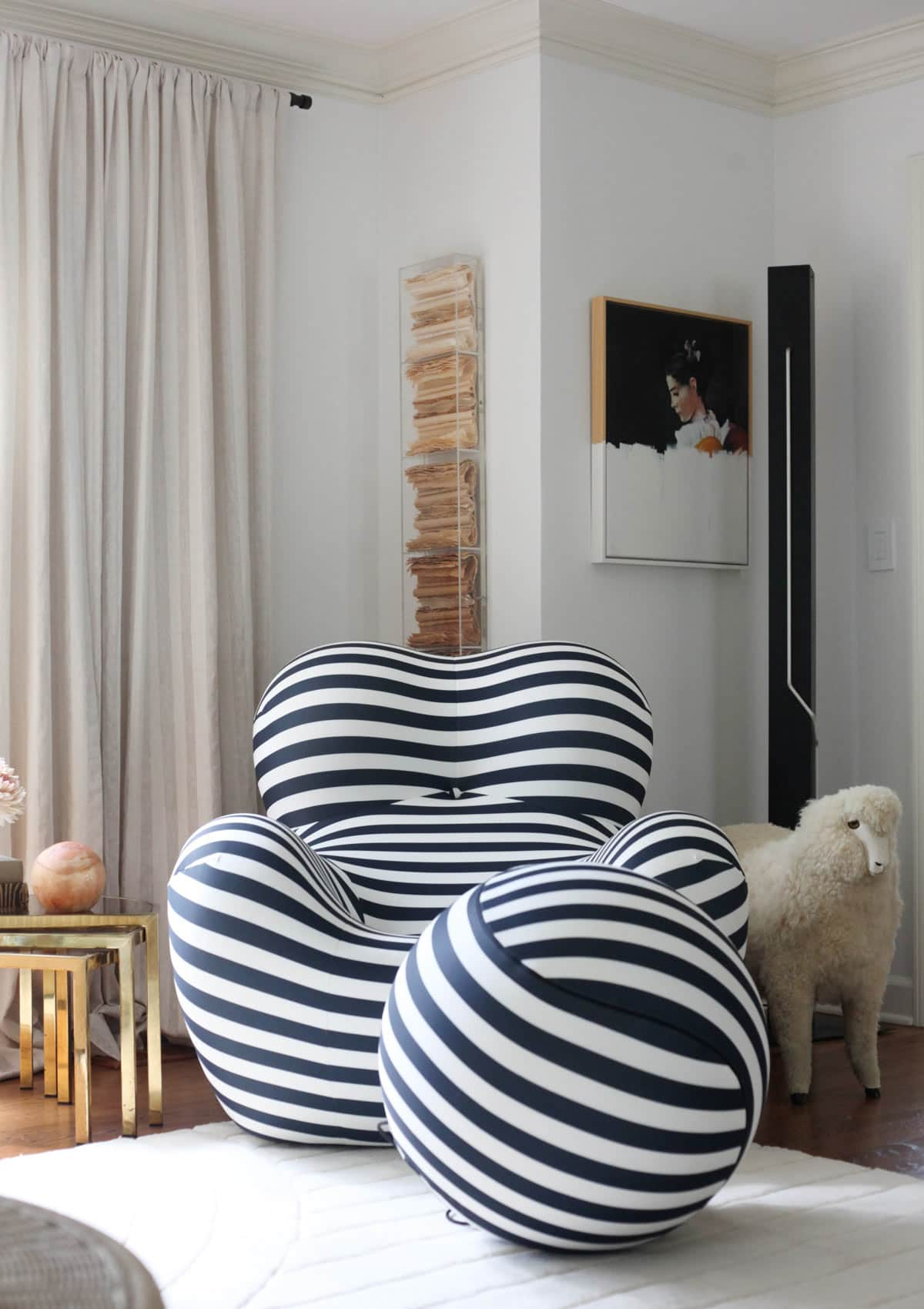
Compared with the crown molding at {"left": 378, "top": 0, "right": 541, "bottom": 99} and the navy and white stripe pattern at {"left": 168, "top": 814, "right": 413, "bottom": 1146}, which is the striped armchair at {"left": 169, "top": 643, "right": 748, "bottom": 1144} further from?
the crown molding at {"left": 378, "top": 0, "right": 541, "bottom": 99}

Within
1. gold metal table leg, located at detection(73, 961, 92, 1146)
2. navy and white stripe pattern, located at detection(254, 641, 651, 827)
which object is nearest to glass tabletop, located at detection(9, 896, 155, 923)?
gold metal table leg, located at detection(73, 961, 92, 1146)

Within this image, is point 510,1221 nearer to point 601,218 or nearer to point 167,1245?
point 167,1245

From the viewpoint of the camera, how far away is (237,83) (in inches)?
144

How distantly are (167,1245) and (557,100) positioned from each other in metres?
2.76

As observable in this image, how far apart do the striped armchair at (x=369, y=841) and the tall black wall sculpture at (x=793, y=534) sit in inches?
32.8

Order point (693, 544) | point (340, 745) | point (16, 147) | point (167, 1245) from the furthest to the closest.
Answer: point (693, 544)
point (16, 147)
point (340, 745)
point (167, 1245)

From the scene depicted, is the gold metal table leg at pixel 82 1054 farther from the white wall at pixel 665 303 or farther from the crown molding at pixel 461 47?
the crown molding at pixel 461 47

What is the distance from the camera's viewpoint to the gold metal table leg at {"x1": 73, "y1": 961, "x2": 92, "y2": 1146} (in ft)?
8.91

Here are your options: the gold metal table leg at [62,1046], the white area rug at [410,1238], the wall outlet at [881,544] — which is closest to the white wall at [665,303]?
the wall outlet at [881,544]

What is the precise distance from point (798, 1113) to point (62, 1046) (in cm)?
151

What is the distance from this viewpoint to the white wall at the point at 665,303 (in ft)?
12.0

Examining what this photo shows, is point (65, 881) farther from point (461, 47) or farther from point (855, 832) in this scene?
point (461, 47)

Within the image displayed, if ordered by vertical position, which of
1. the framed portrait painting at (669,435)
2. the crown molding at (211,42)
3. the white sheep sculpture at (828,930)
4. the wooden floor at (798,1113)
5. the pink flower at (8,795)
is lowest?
the wooden floor at (798,1113)

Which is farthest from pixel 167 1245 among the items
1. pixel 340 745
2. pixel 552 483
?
pixel 552 483
